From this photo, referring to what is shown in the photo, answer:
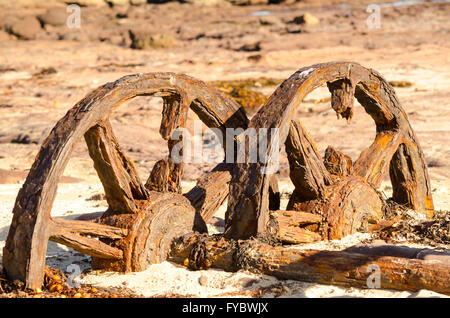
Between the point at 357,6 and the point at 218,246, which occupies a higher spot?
the point at 357,6

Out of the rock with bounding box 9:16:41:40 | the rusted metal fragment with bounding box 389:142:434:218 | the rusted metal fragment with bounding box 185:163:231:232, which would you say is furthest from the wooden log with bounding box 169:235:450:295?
the rock with bounding box 9:16:41:40

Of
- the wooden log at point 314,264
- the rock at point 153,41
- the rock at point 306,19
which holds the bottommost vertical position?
the wooden log at point 314,264

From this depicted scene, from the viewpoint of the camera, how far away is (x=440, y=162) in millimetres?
8258

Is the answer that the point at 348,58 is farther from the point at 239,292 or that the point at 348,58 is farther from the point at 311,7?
the point at 239,292

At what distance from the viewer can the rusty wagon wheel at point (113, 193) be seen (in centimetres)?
307

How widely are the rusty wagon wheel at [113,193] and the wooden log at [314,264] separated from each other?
8.7 inches

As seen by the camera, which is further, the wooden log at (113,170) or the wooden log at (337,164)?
the wooden log at (337,164)

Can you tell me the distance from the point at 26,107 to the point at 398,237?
11.0 metres

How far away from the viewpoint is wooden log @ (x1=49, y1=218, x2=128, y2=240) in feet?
10.4

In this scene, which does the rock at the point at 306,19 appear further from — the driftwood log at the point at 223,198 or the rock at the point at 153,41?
the driftwood log at the point at 223,198

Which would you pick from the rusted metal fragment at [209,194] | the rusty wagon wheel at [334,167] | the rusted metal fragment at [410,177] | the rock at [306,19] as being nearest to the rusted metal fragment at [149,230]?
the rusted metal fragment at [209,194]

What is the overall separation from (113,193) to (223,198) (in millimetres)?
904

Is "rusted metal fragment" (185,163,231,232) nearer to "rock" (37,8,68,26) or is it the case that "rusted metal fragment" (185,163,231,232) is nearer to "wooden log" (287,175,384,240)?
"wooden log" (287,175,384,240)

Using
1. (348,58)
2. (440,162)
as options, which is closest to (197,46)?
(348,58)
